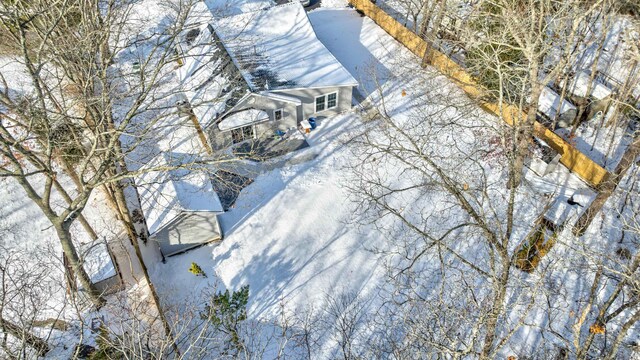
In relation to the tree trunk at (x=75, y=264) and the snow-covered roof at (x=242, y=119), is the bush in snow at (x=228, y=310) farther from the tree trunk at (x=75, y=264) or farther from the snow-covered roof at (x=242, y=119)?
the snow-covered roof at (x=242, y=119)

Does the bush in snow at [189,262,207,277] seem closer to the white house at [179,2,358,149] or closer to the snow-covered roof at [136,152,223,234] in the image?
the snow-covered roof at [136,152,223,234]

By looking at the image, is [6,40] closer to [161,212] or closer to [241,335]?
[161,212]

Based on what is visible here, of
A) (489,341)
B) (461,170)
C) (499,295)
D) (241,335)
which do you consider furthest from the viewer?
(461,170)

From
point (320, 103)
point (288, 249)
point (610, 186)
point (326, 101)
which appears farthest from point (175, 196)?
point (610, 186)

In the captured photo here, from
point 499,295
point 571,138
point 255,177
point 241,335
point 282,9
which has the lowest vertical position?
point 241,335

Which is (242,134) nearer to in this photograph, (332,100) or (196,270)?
(332,100)

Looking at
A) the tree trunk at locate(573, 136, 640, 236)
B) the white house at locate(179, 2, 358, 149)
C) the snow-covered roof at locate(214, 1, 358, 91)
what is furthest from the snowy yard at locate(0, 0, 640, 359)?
the snow-covered roof at locate(214, 1, 358, 91)

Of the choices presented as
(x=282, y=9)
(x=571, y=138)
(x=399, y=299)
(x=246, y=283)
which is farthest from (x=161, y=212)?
(x=571, y=138)
